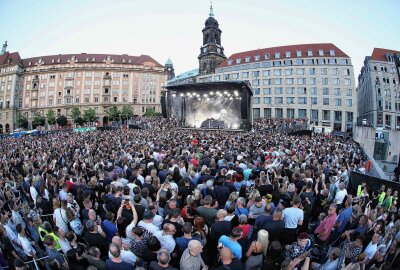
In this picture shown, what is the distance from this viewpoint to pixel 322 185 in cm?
752

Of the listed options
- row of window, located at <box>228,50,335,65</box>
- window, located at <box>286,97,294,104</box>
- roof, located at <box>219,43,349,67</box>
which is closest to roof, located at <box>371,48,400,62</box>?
roof, located at <box>219,43,349,67</box>

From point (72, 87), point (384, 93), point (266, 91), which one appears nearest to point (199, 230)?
point (266, 91)

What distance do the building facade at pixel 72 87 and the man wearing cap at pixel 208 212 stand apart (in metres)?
67.7

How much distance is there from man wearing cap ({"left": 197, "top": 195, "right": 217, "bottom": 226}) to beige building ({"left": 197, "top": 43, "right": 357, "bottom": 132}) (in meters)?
57.5

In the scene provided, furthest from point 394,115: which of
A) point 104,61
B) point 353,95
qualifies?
point 104,61

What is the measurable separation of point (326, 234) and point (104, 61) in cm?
7489

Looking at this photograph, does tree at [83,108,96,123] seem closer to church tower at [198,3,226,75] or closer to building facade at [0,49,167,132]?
building facade at [0,49,167,132]

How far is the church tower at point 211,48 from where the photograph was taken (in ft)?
221

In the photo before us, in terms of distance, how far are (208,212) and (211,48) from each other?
69366 mm

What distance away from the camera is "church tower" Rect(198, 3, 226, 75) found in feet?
221

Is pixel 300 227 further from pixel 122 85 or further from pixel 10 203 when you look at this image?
pixel 122 85

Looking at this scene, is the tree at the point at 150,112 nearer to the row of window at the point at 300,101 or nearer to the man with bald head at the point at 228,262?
the row of window at the point at 300,101

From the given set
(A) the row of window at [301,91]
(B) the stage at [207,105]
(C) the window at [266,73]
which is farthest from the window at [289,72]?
(B) the stage at [207,105]

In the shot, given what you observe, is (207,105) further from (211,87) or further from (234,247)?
(234,247)
